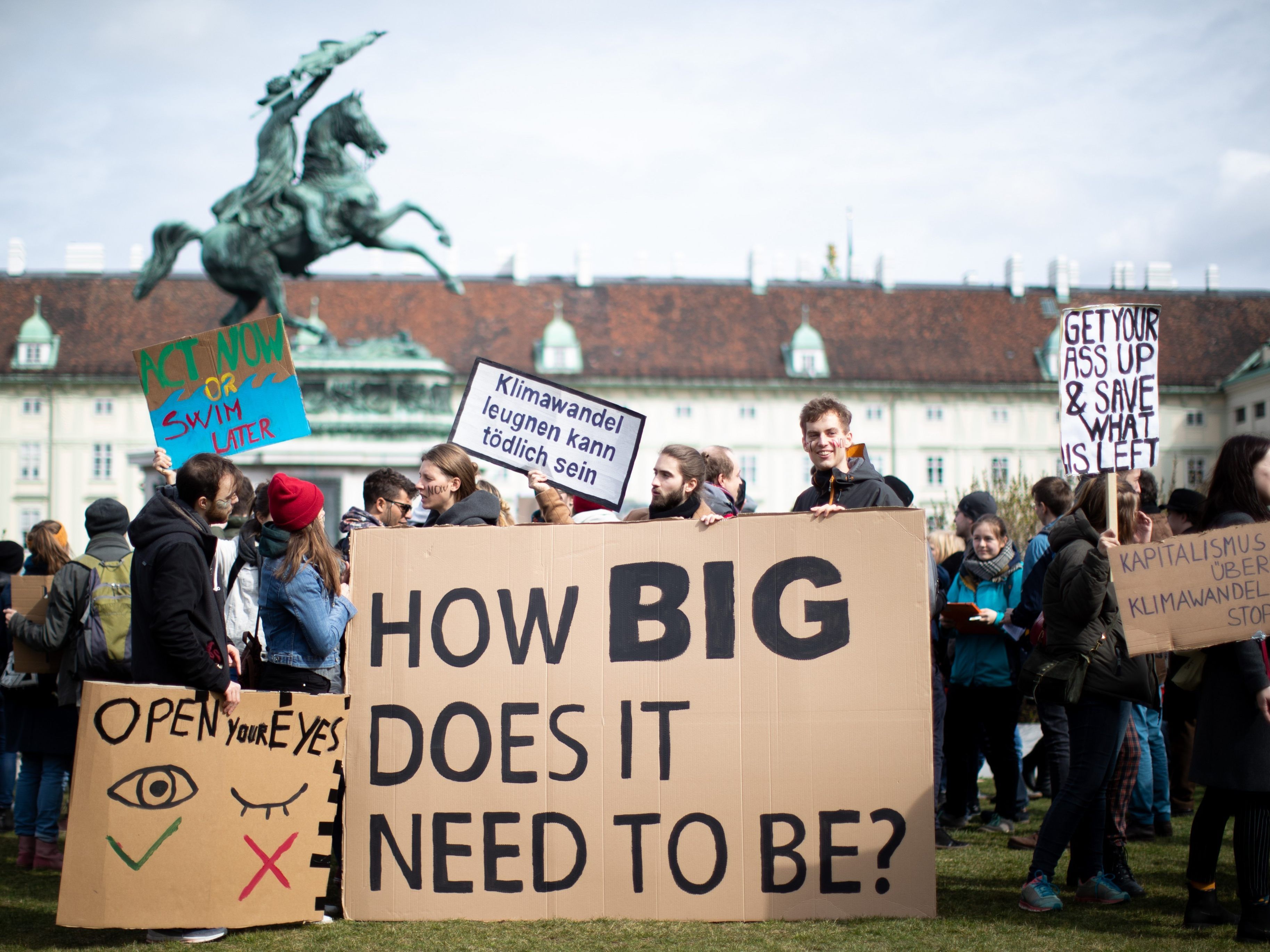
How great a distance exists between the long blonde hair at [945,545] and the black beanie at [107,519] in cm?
481

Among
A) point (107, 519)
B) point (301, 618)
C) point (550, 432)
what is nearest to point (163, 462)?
point (107, 519)

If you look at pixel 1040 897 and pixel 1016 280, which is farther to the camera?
pixel 1016 280

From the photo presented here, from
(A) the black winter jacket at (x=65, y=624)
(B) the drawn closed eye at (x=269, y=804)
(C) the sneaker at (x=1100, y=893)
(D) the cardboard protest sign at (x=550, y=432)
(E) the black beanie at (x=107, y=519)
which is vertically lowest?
(C) the sneaker at (x=1100, y=893)

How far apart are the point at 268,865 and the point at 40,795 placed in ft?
8.19

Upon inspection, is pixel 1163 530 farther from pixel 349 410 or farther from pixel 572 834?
pixel 349 410

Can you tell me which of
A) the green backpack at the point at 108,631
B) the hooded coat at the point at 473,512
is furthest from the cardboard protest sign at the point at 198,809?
the green backpack at the point at 108,631

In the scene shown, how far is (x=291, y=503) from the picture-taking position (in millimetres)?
5176

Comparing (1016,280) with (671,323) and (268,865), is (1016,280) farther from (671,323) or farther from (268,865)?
(268,865)

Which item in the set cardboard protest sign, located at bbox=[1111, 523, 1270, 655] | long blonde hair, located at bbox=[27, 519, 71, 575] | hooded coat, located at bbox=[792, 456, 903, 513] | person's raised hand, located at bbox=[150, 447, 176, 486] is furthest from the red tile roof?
cardboard protest sign, located at bbox=[1111, 523, 1270, 655]

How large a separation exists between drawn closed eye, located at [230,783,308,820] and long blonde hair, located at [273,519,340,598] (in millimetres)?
762

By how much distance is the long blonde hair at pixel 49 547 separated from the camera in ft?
24.3

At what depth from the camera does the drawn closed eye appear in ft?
16.0

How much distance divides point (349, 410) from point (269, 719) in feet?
64.7

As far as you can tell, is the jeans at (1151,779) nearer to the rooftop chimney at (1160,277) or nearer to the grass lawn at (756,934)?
the grass lawn at (756,934)
